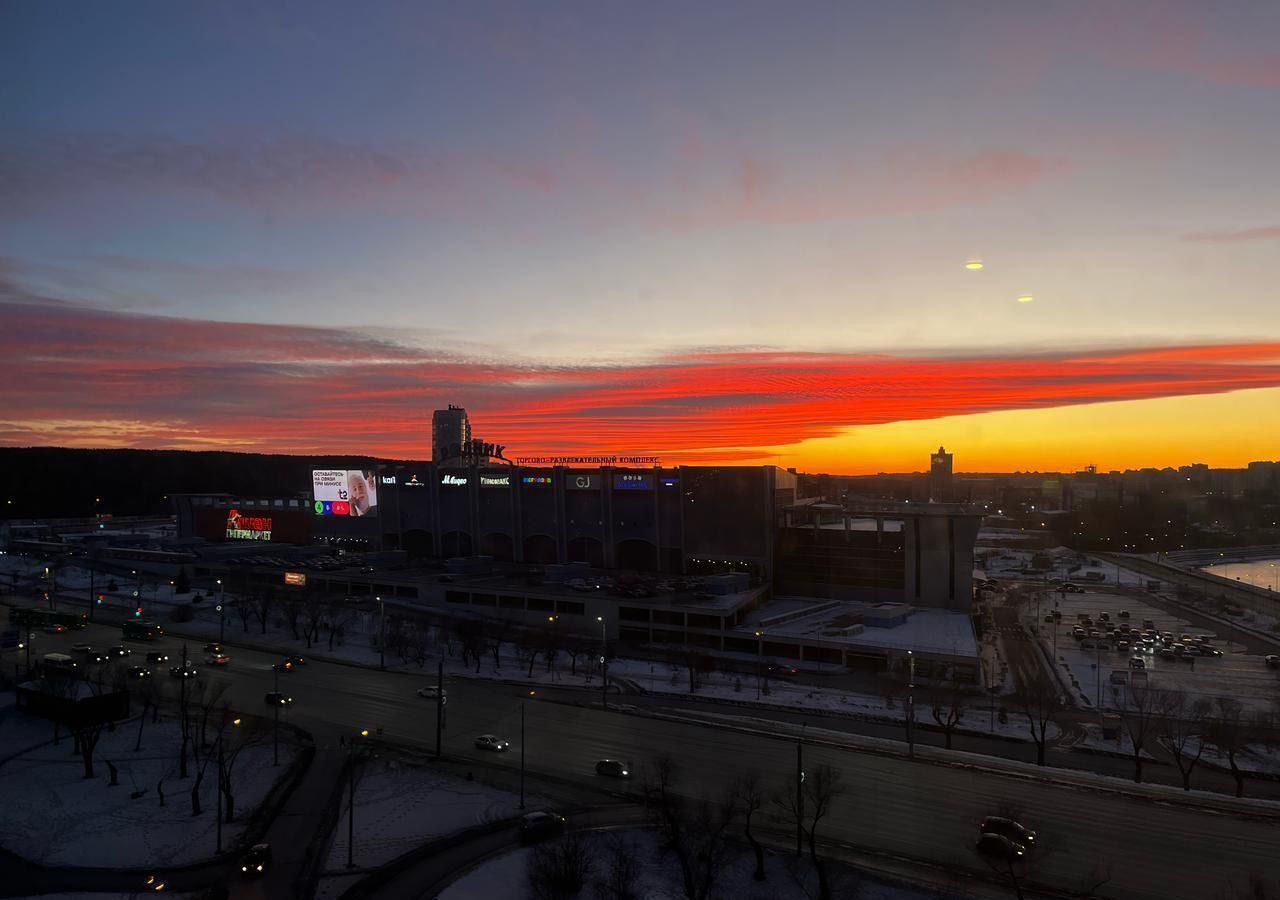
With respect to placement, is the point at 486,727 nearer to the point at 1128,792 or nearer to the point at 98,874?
the point at 98,874

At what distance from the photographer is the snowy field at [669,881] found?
64.4ft

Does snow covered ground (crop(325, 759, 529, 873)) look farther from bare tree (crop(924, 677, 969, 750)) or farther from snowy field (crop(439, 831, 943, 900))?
bare tree (crop(924, 677, 969, 750))

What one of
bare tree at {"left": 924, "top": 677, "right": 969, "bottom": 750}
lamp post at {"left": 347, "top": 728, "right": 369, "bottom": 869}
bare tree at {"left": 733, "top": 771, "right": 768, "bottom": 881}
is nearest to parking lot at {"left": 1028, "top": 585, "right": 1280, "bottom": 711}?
bare tree at {"left": 924, "top": 677, "right": 969, "bottom": 750}

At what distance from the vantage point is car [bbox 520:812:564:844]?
74.8ft

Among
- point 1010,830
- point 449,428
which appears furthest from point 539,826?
point 449,428

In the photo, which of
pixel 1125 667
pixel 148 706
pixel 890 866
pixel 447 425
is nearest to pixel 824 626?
pixel 1125 667

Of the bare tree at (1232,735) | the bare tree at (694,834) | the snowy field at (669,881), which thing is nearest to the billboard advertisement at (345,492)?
the bare tree at (694,834)

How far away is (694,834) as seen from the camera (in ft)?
69.9

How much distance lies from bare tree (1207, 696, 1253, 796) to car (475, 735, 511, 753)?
26839 millimetres

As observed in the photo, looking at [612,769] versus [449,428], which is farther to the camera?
[449,428]

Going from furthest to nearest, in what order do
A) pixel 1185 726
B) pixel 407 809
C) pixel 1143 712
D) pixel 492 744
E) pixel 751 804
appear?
pixel 1143 712 < pixel 1185 726 < pixel 492 744 < pixel 407 809 < pixel 751 804

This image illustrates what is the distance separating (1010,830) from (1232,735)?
47.5ft

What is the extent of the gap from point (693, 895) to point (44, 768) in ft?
88.4

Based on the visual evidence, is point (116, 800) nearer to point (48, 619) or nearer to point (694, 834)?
point (694, 834)
